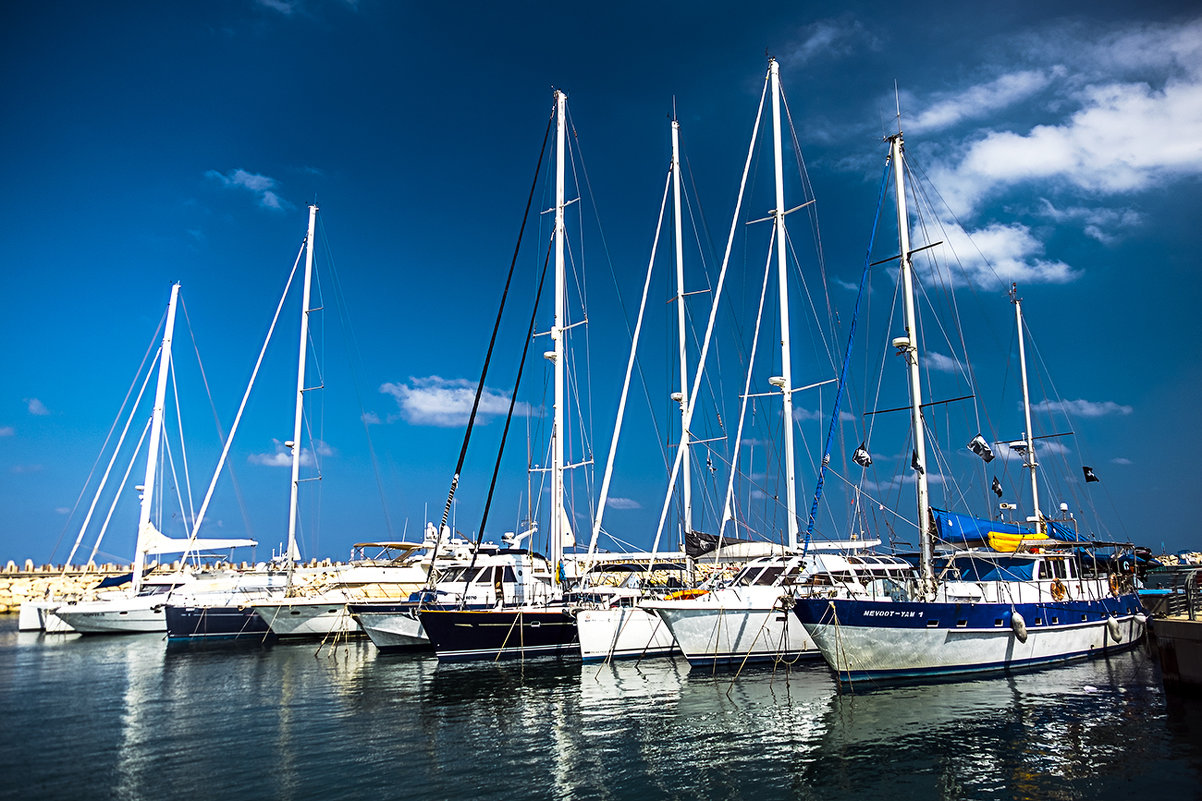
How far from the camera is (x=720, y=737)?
16812 mm

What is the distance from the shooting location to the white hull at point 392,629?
34.8 m

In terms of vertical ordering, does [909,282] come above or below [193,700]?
above

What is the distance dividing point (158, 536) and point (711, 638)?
131 feet

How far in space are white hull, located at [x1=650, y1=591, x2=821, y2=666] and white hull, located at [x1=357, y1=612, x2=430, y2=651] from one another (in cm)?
1460

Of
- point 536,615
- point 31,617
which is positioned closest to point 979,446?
point 536,615

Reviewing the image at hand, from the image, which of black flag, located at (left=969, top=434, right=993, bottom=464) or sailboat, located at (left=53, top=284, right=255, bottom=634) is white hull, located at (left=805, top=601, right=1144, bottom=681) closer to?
black flag, located at (left=969, top=434, right=993, bottom=464)

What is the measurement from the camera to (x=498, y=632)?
30438 mm

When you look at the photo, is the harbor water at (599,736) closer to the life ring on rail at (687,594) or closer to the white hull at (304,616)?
the life ring on rail at (687,594)

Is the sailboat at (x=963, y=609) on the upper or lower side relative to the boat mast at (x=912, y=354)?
lower

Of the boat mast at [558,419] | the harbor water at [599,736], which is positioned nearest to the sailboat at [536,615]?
the boat mast at [558,419]

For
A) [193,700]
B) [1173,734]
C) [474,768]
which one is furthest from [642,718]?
[193,700]

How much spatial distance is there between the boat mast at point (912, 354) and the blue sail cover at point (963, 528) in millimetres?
1714

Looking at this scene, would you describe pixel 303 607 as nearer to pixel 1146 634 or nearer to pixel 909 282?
pixel 909 282

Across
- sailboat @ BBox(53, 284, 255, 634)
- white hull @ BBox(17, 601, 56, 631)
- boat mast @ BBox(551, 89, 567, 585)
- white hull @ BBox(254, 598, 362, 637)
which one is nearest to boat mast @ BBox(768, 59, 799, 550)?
boat mast @ BBox(551, 89, 567, 585)
